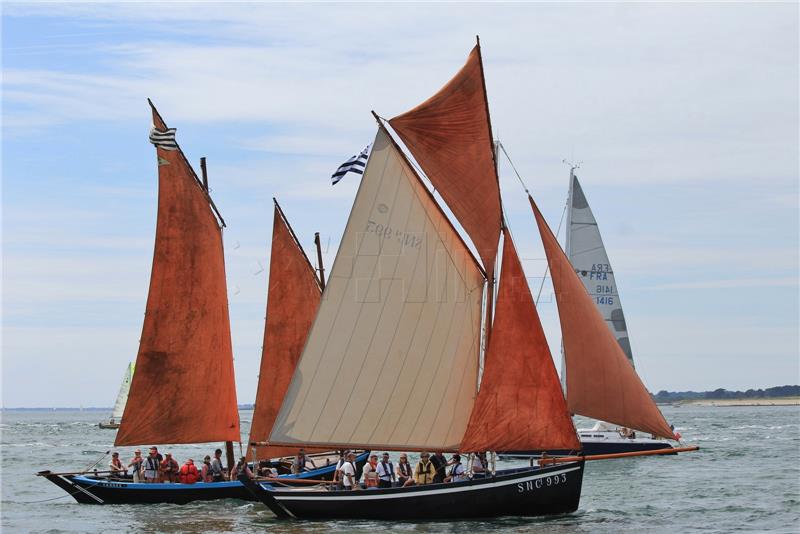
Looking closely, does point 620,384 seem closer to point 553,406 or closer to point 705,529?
point 553,406

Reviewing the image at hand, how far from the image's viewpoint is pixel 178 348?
4756cm

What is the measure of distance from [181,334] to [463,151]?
597 inches

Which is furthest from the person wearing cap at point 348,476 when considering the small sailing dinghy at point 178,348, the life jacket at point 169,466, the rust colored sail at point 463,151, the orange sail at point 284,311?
the life jacket at point 169,466

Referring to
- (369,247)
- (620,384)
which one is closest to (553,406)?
(620,384)

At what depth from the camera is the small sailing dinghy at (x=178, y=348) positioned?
155 feet

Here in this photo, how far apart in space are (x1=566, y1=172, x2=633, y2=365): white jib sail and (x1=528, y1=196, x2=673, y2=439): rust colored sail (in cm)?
3671

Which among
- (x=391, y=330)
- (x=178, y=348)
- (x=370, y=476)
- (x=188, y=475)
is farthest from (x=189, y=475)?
(x=391, y=330)

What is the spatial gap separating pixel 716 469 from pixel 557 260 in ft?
102

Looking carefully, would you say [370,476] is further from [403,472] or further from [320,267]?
[320,267]

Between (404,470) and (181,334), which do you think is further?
(181,334)

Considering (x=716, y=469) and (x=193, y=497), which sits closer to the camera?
(x=193, y=497)

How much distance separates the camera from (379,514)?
38844mm

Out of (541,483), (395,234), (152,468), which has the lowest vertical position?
(541,483)

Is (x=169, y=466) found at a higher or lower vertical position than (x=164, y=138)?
lower
